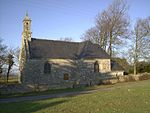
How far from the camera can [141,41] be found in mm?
53469

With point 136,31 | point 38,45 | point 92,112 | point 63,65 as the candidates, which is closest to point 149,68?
point 136,31

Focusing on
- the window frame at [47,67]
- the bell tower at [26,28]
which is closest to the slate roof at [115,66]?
the window frame at [47,67]

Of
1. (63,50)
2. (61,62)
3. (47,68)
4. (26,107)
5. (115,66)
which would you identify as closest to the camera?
(26,107)

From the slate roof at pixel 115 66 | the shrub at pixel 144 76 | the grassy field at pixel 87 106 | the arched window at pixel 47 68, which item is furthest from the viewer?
the slate roof at pixel 115 66

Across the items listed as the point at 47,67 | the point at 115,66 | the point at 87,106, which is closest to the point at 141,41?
the point at 115,66

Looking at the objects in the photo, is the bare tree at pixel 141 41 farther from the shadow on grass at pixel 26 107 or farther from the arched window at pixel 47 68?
the shadow on grass at pixel 26 107

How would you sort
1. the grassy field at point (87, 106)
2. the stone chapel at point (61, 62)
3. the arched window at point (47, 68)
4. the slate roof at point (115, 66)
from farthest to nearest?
the slate roof at point (115, 66) < the arched window at point (47, 68) < the stone chapel at point (61, 62) < the grassy field at point (87, 106)

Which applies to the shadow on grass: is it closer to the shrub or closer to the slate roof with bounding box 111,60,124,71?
the shrub

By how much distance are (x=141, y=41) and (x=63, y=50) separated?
1748 centimetres

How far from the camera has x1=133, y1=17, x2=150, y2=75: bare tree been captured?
5281cm

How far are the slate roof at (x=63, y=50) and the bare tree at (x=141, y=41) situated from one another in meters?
7.01

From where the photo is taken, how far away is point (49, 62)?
43781mm

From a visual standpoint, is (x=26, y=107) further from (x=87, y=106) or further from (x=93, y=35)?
(x=93, y=35)

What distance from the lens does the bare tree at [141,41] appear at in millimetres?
52812
